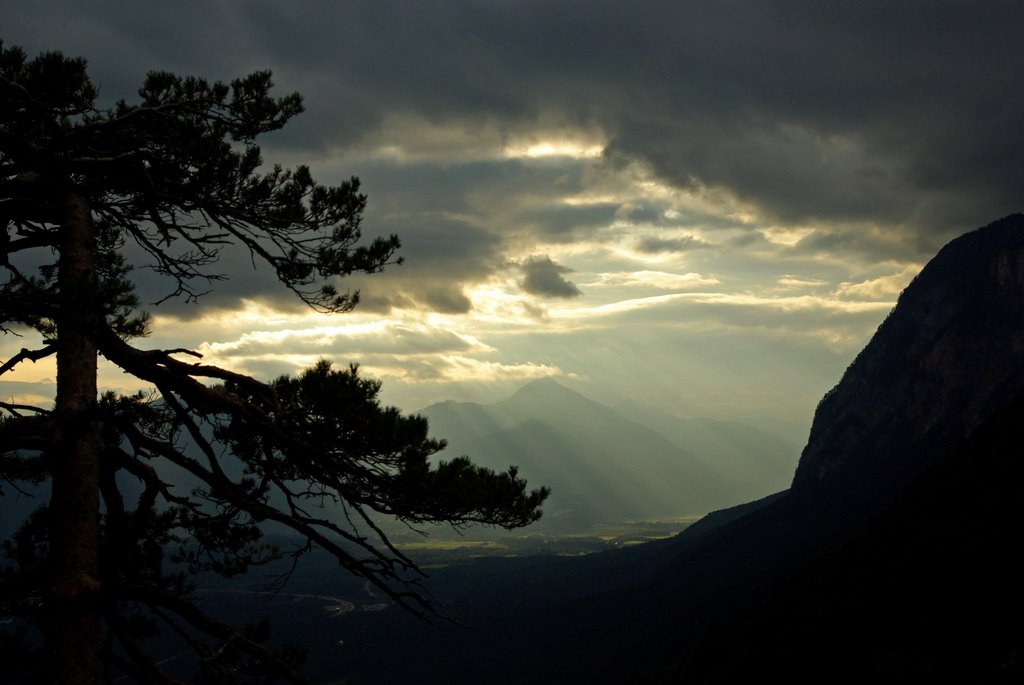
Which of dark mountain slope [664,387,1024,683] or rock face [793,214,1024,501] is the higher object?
rock face [793,214,1024,501]

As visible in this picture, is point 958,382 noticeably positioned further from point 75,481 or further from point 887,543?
point 75,481

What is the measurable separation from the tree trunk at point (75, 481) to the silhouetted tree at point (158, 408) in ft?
0.07

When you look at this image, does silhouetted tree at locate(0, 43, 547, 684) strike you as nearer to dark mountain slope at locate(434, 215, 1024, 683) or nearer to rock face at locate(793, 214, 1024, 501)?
dark mountain slope at locate(434, 215, 1024, 683)

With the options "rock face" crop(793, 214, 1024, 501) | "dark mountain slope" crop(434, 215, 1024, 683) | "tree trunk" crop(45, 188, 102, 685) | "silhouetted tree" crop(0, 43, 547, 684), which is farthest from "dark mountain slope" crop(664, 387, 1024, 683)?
"rock face" crop(793, 214, 1024, 501)

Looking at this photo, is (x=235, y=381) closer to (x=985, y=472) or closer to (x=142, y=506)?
(x=142, y=506)

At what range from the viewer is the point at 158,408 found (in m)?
12.0

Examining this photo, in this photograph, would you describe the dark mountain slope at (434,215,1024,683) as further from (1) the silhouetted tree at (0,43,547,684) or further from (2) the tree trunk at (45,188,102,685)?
(2) the tree trunk at (45,188,102,685)

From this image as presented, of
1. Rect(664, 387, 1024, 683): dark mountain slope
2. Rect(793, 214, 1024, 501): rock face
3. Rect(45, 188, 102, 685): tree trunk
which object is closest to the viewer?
Rect(45, 188, 102, 685): tree trunk

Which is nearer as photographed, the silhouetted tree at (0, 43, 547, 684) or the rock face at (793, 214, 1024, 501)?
the silhouetted tree at (0, 43, 547, 684)

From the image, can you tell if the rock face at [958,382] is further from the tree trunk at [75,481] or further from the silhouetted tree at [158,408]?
the tree trunk at [75,481]

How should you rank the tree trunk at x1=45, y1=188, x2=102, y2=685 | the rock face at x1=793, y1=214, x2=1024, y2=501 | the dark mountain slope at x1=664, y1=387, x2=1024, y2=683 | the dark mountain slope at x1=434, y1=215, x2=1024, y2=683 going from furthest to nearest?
the rock face at x1=793, y1=214, x2=1024, y2=501 → the dark mountain slope at x1=434, y1=215, x2=1024, y2=683 → the dark mountain slope at x1=664, y1=387, x2=1024, y2=683 → the tree trunk at x1=45, y1=188, x2=102, y2=685

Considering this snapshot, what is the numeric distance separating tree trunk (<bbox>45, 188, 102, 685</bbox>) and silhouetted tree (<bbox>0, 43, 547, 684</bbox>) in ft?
0.07

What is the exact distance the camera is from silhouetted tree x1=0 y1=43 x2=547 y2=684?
8711mm

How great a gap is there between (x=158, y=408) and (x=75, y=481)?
336cm
